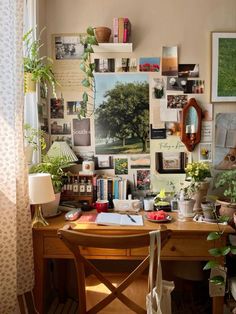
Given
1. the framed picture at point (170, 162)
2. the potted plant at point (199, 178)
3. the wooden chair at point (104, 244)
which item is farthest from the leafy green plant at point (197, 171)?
the wooden chair at point (104, 244)

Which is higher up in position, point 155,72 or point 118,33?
point 118,33

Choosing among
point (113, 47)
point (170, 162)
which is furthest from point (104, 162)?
point (113, 47)

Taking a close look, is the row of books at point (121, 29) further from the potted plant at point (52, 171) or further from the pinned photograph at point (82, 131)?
the potted plant at point (52, 171)

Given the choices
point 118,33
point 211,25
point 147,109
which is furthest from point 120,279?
point 211,25

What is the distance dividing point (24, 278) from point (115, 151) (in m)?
1.04

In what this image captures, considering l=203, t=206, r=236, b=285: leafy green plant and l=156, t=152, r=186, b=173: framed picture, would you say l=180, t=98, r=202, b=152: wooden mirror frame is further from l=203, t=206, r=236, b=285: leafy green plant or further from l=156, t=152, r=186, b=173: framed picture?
l=203, t=206, r=236, b=285: leafy green plant

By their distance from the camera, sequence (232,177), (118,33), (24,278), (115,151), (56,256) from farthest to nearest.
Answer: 1. (115,151)
2. (118,33)
3. (232,177)
4. (56,256)
5. (24,278)

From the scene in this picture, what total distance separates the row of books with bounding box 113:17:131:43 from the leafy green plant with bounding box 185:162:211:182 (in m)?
0.98

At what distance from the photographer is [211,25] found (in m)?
2.07

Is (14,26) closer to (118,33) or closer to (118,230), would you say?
(118,33)

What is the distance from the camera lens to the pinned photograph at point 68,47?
211 centimetres

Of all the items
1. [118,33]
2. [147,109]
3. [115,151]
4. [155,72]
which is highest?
[118,33]

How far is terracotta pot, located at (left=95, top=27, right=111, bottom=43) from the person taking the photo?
197 cm

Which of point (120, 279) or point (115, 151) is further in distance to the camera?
point (115, 151)
